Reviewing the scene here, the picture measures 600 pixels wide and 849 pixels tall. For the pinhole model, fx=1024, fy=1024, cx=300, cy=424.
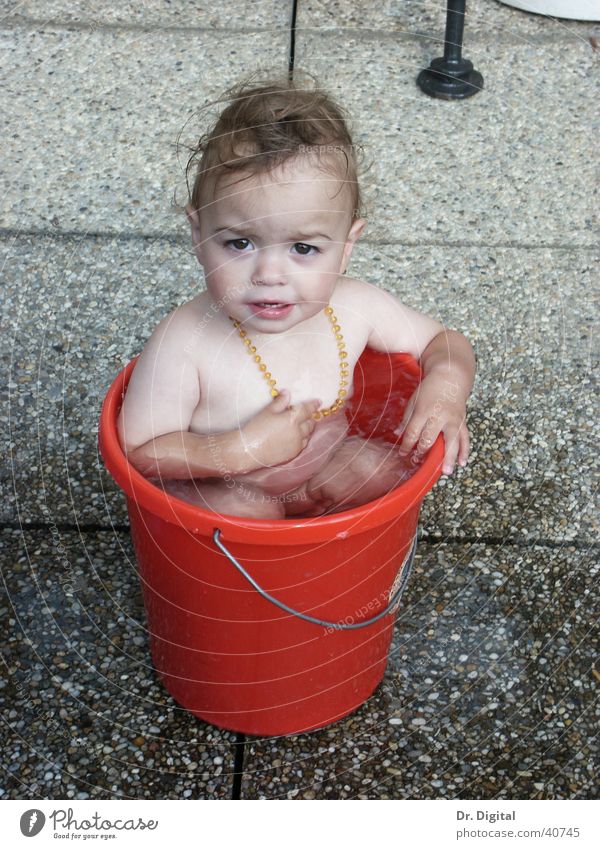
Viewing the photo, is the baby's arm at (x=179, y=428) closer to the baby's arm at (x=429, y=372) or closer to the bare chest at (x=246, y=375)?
the bare chest at (x=246, y=375)

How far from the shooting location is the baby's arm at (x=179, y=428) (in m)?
1.16

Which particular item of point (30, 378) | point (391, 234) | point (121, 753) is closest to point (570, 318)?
point (391, 234)

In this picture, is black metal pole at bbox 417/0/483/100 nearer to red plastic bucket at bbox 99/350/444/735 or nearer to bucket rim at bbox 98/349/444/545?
red plastic bucket at bbox 99/350/444/735

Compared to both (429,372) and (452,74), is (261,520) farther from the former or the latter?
(452,74)

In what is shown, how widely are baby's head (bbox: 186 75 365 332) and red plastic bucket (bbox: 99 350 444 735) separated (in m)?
0.21

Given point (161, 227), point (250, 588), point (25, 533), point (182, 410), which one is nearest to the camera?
point (250, 588)

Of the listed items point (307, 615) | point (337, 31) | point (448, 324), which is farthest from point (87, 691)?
point (337, 31)

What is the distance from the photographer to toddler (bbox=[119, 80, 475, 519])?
109 cm

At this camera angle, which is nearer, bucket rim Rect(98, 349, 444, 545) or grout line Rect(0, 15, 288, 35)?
bucket rim Rect(98, 349, 444, 545)

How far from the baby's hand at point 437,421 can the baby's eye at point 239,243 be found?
28 centimetres

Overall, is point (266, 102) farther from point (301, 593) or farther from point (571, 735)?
point (571, 735)

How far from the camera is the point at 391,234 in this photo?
2.02 m

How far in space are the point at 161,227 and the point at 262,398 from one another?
2.86 ft

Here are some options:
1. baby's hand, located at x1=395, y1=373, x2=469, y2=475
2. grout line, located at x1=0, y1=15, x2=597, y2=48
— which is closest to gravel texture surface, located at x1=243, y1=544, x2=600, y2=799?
baby's hand, located at x1=395, y1=373, x2=469, y2=475
